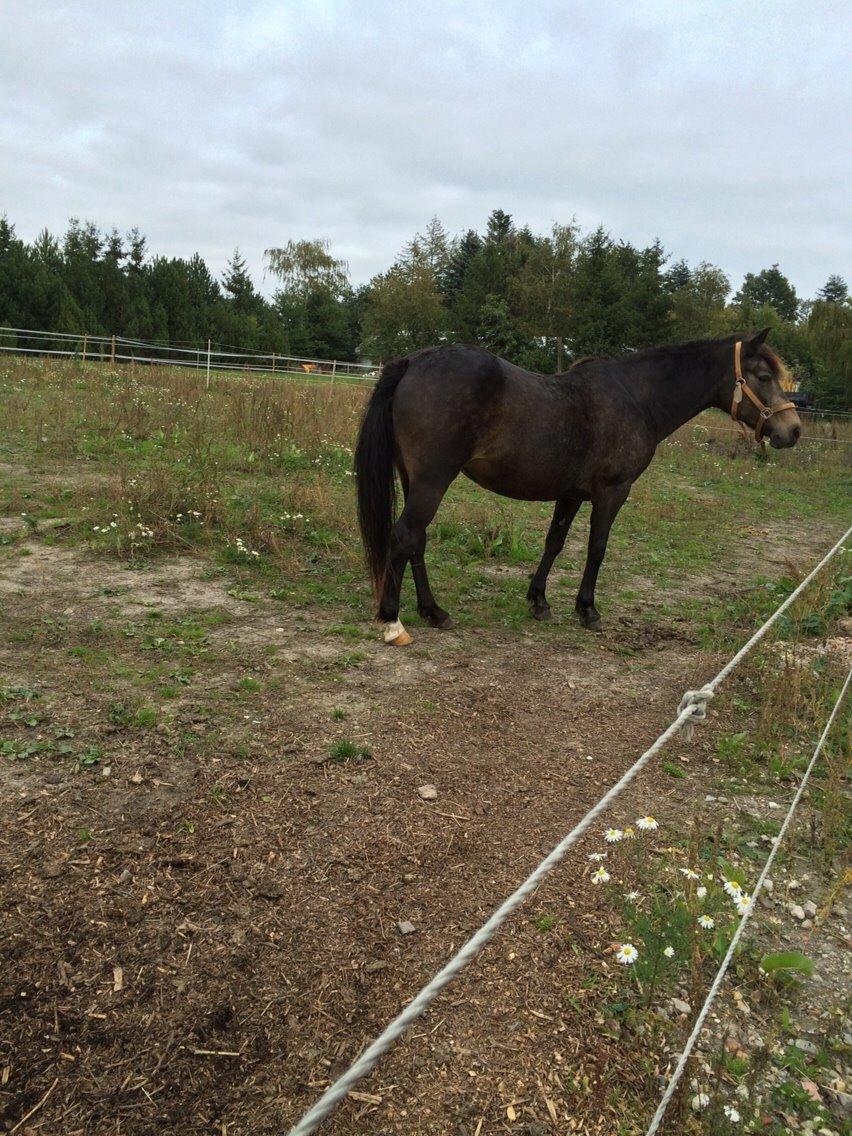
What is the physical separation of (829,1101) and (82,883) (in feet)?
7.66

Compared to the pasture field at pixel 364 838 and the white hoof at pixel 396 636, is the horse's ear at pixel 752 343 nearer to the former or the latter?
the pasture field at pixel 364 838

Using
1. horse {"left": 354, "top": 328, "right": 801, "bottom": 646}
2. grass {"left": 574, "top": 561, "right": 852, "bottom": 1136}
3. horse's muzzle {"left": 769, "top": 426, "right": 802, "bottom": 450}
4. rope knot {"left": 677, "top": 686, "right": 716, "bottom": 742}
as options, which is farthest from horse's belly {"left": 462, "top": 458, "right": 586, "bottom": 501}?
rope knot {"left": 677, "top": 686, "right": 716, "bottom": 742}

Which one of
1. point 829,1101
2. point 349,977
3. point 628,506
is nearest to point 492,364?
point 349,977

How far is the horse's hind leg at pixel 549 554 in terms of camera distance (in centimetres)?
559

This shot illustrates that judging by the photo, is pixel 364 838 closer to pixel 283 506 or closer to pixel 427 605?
pixel 427 605

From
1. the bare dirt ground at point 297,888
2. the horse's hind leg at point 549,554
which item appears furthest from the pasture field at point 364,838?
the horse's hind leg at point 549,554

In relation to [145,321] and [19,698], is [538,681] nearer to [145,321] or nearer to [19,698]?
[19,698]

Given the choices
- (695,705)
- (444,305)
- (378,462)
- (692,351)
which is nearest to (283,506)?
(378,462)

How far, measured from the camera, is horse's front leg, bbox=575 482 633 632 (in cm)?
539

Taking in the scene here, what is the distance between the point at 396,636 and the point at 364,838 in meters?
2.02

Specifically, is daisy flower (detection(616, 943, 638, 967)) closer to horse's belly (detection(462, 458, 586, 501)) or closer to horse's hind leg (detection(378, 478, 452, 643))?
horse's hind leg (detection(378, 478, 452, 643))

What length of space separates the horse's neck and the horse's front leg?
65 cm

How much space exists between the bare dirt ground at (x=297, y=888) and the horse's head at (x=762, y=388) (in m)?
2.56

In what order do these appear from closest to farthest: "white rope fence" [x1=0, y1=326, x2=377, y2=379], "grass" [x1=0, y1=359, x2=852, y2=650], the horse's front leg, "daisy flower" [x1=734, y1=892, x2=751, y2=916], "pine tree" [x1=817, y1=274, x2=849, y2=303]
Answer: "daisy flower" [x1=734, y1=892, x2=751, y2=916]
the horse's front leg
"grass" [x1=0, y1=359, x2=852, y2=650]
"white rope fence" [x1=0, y1=326, x2=377, y2=379]
"pine tree" [x1=817, y1=274, x2=849, y2=303]
